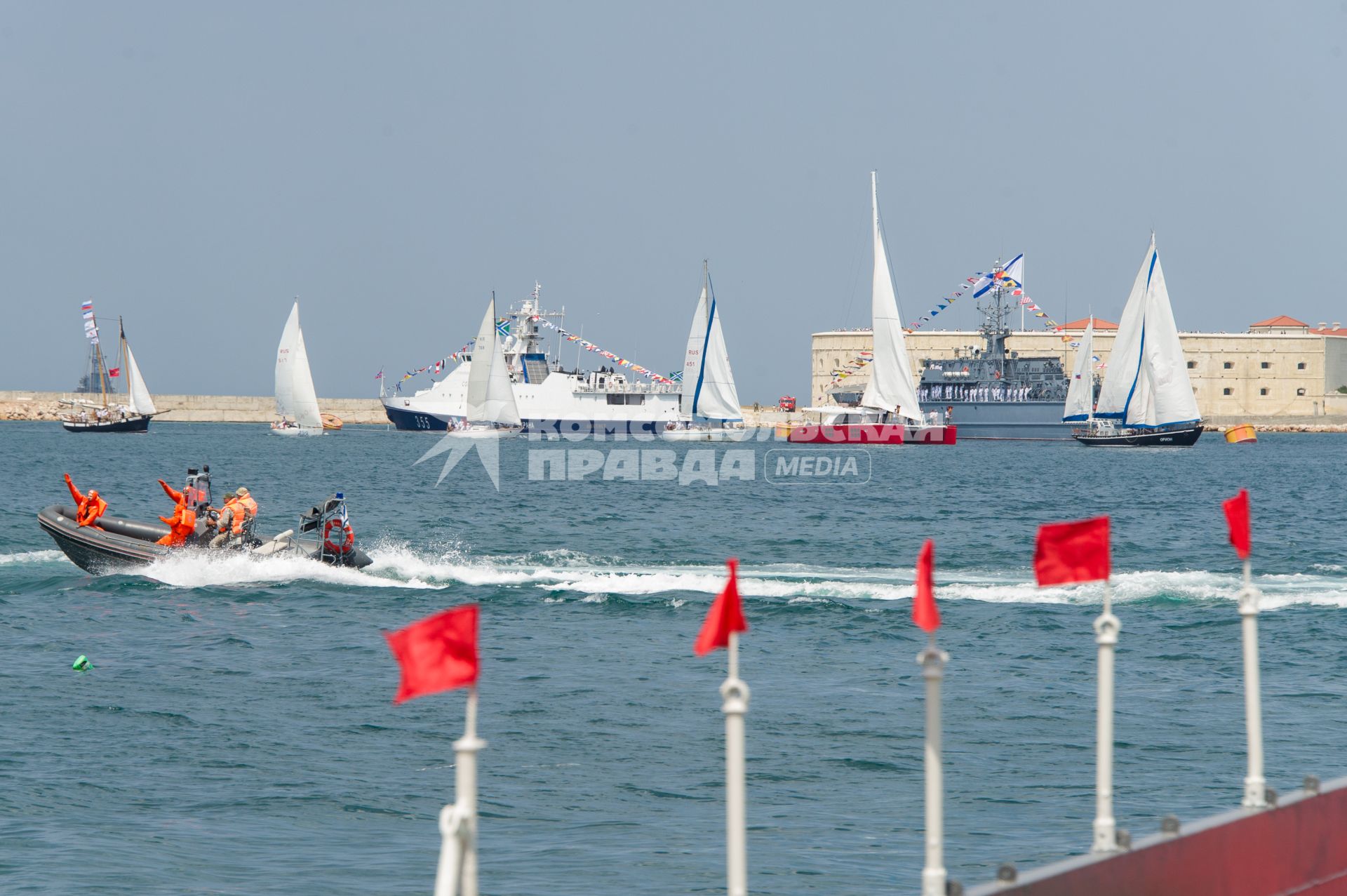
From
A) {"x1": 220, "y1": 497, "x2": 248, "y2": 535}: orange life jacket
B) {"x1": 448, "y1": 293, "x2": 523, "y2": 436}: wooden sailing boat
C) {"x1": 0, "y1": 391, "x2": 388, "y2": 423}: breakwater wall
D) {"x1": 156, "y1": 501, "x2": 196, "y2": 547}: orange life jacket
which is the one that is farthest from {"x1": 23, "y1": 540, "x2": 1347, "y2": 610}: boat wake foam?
{"x1": 0, "y1": 391, "x2": 388, "y2": 423}: breakwater wall

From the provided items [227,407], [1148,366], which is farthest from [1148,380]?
[227,407]

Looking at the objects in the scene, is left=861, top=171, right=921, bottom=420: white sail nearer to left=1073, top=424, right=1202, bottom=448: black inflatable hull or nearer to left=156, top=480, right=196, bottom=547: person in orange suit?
left=1073, top=424, right=1202, bottom=448: black inflatable hull

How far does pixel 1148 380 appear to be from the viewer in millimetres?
73688

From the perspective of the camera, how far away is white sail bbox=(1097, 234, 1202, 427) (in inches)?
2768

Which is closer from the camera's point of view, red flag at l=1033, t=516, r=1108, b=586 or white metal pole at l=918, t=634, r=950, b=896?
white metal pole at l=918, t=634, r=950, b=896

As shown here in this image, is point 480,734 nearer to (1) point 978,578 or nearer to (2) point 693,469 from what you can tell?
(1) point 978,578

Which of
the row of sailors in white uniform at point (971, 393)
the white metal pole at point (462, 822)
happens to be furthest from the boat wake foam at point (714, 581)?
the row of sailors in white uniform at point (971, 393)

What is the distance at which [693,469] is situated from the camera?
62.4 meters

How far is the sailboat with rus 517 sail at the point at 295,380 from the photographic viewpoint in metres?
86.5

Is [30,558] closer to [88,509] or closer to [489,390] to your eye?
[88,509]

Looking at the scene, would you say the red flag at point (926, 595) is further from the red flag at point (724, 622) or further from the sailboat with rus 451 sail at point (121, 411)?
the sailboat with rus 451 sail at point (121, 411)

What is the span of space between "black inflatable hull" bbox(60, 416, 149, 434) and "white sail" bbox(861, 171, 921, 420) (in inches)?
1990

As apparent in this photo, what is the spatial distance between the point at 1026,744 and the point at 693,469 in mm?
51131

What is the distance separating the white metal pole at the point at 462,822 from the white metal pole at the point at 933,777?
1.41m
